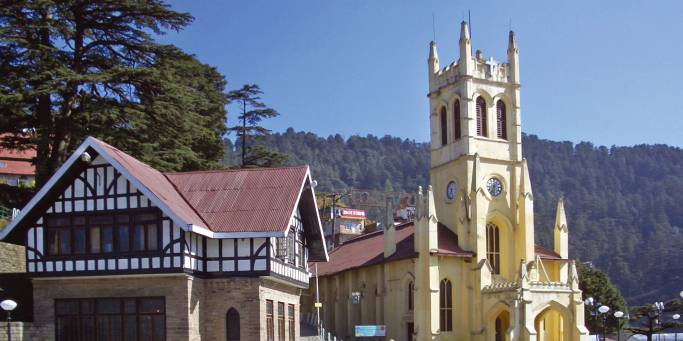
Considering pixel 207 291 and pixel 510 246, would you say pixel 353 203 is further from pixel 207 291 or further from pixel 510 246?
pixel 207 291

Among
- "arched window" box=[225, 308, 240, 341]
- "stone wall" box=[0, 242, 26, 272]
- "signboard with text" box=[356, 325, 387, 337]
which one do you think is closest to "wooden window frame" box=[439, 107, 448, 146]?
"signboard with text" box=[356, 325, 387, 337]

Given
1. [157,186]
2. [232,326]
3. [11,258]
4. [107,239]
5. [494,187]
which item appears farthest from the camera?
[494,187]

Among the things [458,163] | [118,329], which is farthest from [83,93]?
[458,163]

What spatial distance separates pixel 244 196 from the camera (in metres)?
37.2

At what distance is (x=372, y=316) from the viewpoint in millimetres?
68188

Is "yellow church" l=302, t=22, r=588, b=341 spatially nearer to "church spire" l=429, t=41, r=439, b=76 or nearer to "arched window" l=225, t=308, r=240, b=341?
"church spire" l=429, t=41, r=439, b=76

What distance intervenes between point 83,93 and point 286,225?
14.0 meters

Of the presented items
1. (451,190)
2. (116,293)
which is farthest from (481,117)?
(116,293)

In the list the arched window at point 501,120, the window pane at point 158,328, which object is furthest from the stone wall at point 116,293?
the arched window at point 501,120

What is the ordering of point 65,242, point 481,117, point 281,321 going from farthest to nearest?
point 481,117 < point 281,321 < point 65,242

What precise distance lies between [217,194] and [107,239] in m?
4.75

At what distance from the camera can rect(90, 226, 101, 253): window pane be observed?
34.9m

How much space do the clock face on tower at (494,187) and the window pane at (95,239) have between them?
3677cm

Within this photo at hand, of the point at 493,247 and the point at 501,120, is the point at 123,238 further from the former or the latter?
the point at 501,120
